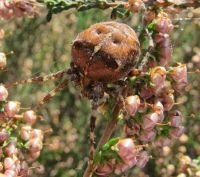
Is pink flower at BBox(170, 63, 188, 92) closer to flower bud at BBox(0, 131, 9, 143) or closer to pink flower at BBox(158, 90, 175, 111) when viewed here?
pink flower at BBox(158, 90, 175, 111)

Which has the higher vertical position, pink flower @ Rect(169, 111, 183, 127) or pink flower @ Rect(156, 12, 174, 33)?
pink flower @ Rect(156, 12, 174, 33)

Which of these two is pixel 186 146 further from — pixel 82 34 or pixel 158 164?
pixel 82 34

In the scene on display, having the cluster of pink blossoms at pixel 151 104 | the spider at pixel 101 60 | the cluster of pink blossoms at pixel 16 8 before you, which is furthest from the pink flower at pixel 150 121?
the cluster of pink blossoms at pixel 16 8

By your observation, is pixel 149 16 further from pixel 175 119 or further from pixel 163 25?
pixel 175 119

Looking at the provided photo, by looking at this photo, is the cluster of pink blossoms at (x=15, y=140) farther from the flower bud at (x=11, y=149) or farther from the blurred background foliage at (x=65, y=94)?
the blurred background foliage at (x=65, y=94)

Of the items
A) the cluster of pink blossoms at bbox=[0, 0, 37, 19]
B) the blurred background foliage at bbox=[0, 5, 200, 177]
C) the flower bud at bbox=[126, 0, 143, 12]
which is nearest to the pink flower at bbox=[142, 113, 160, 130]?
the flower bud at bbox=[126, 0, 143, 12]

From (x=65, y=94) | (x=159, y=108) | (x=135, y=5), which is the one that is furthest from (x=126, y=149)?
(x=65, y=94)
